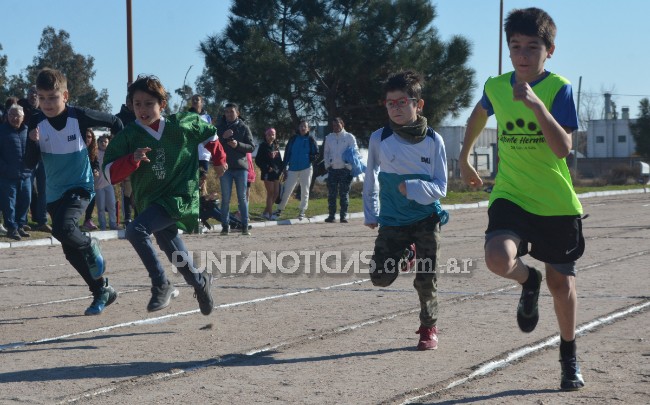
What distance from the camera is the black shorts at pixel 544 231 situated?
5.58 meters

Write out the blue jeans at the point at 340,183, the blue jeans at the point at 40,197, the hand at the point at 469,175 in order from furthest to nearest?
the blue jeans at the point at 340,183
the blue jeans at the point at 40,197
the hand at the point at 469,175

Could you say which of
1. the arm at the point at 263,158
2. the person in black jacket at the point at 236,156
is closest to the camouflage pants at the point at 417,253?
the person in black jacket at the point at 236,156

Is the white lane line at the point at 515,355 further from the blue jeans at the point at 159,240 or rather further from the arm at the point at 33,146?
the arm at the point at 33,146

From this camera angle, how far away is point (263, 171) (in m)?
20.9

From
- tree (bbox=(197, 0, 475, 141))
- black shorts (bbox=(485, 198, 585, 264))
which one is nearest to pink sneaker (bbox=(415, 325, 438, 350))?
black shorts (bbox=(485, 198, 585, 264))

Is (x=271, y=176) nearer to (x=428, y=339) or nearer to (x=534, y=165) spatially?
(x=428, y=339)

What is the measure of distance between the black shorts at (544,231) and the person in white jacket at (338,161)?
14094 mm

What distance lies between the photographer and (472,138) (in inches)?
243

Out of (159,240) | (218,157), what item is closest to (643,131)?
(218,157)

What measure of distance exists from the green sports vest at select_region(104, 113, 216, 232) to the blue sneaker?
3.53 feet

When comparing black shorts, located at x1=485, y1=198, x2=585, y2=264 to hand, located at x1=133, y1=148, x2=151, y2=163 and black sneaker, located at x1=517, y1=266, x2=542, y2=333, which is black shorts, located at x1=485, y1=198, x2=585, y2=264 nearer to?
black sneaker, located at x1=517, y1=266, x2=542, y2=333

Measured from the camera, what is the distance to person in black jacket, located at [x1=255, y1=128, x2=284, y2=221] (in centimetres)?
2081

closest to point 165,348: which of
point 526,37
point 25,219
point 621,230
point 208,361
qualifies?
point 208,361

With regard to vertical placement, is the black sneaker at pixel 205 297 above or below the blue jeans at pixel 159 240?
below
